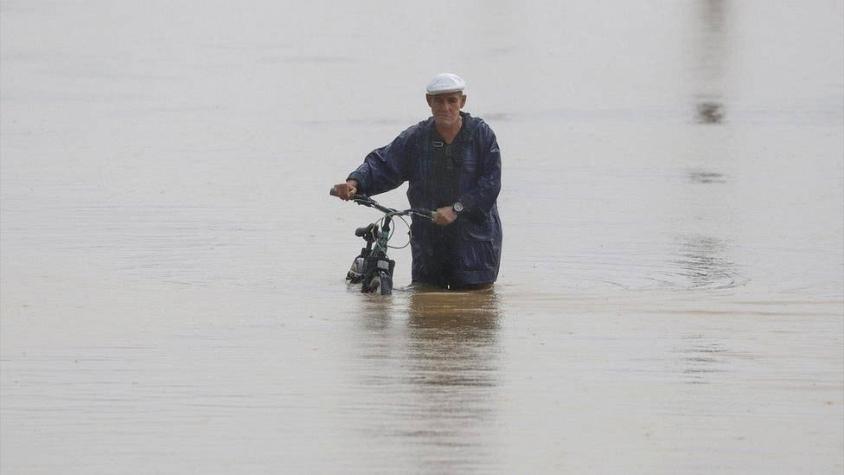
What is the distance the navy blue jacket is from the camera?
10.7 meters

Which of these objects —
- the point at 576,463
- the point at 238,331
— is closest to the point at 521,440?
the point at 576,463

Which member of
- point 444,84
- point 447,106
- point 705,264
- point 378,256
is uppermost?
point 444,84

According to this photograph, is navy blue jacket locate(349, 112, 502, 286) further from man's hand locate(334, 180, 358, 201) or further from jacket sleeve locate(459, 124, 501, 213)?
man's hand locate(334, 180, 358, 201)

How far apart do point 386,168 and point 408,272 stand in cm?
141

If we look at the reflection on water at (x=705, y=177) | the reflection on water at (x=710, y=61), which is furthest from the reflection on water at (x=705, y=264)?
the reflection on water at (x=710, y=61)

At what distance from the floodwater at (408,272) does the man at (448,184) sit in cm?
21

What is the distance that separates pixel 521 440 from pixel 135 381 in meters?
1.88

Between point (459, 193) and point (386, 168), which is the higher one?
point (386, 168)

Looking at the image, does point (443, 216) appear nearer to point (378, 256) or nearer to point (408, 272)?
point (378, 256)

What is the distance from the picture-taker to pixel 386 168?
11.0 metres

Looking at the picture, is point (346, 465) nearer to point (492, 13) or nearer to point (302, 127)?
point (302, 127)

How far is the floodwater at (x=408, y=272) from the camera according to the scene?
305 inches

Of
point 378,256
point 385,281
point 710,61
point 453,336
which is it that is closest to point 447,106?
point 378,256

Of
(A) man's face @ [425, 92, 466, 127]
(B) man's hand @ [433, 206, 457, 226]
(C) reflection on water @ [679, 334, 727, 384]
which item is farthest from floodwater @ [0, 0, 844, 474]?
(A) man's face @ [425, 92, 466, 127]
